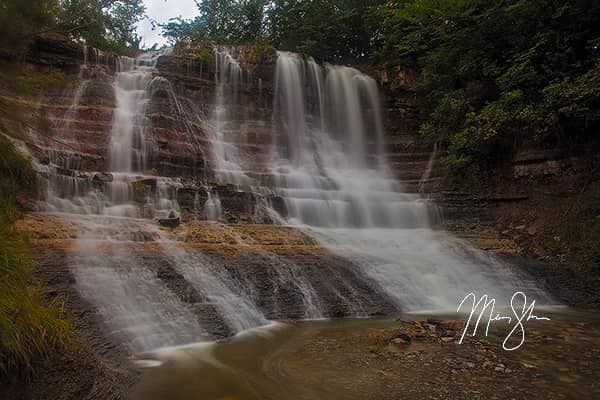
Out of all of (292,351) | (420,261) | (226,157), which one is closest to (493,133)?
(420,261)

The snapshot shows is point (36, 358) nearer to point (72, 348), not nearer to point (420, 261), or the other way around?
point (72, 348)

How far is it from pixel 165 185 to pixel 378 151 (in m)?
10.5

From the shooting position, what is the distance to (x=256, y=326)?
234 inches

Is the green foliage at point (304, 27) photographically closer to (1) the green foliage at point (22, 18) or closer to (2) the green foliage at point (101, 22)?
(2) the green foliage at point (101, 22)

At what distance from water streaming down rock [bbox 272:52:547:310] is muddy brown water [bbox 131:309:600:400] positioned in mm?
2753

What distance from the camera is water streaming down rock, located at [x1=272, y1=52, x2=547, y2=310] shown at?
8695 millimetres

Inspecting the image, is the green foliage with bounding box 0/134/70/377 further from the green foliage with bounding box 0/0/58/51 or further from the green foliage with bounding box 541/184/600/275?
the green foliage with bounding box 541/184/600/275

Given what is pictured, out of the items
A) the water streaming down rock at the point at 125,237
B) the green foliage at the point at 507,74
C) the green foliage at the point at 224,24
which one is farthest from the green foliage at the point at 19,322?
the green foliage at the point at 224,24

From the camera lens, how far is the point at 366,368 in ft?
13.3

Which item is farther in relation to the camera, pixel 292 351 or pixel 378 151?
pixel 378 151

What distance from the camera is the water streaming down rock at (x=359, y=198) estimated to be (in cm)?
870
